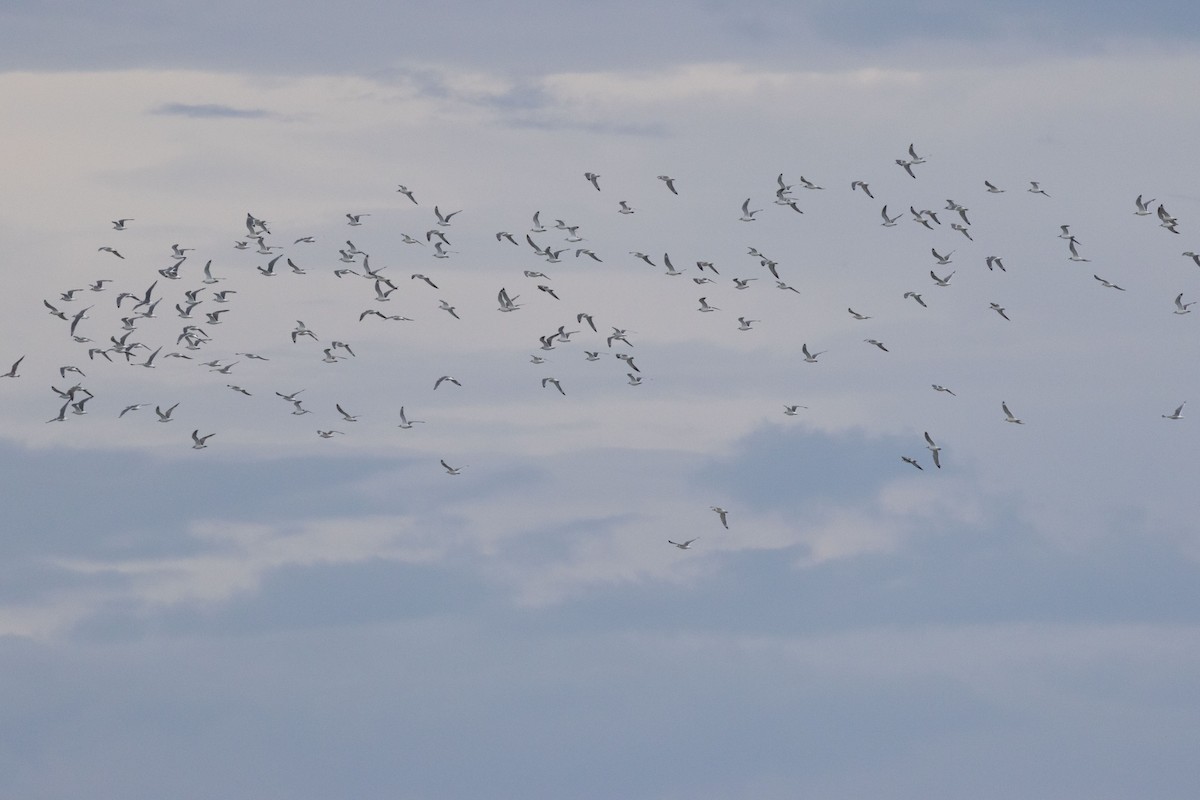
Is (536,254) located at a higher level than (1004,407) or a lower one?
higher

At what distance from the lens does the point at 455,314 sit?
452 feet

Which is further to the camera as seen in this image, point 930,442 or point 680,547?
point 680,547

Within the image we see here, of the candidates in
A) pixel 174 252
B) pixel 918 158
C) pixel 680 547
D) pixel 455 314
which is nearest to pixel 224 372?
pixel 174 252

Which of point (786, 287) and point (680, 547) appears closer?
point (786, 287)

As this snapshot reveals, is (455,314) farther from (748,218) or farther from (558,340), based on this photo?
(748,218)

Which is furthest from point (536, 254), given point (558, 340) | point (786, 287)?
point (786, 287)

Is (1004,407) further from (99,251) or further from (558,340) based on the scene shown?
(99,251)

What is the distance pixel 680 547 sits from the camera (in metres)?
145

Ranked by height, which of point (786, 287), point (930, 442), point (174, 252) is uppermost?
point (174, 252)

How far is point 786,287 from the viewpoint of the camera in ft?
440

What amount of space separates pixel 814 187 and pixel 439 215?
21034 mm

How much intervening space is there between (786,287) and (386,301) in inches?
897

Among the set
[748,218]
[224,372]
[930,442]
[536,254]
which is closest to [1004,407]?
[930,442]

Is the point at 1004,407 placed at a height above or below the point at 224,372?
below
